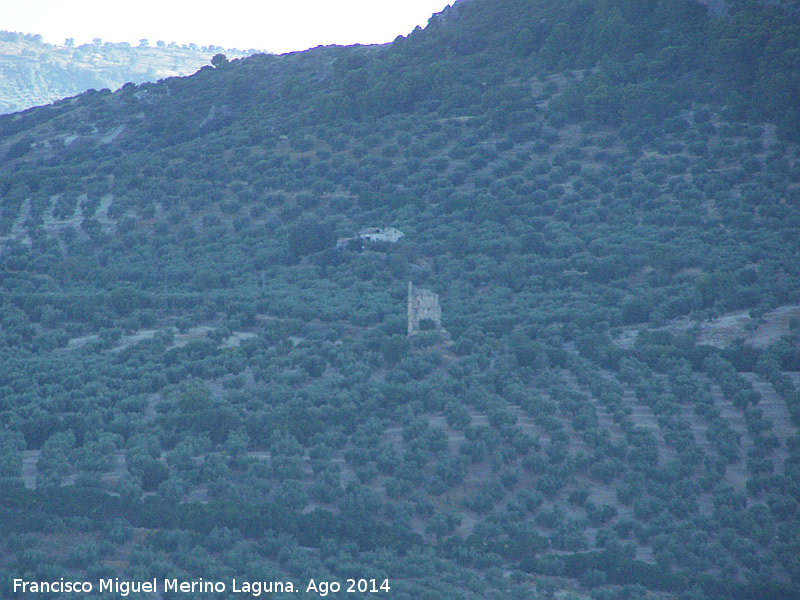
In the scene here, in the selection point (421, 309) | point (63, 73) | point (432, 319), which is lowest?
point (432, 319)

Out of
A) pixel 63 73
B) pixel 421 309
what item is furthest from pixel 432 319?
pixel 63 73

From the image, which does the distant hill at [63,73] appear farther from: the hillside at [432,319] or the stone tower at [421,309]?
the stone tower at [421,309]

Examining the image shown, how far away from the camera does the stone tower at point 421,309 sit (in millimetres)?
31347

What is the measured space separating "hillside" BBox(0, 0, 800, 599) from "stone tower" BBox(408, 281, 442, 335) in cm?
53

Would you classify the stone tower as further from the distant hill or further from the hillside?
the distant hill

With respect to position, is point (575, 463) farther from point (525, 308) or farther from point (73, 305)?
point (73, 305)

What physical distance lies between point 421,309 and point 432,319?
0.46 m

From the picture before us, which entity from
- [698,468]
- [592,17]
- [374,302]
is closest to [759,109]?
[592,17]

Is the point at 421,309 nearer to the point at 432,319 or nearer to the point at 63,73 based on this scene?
the point at 432,319

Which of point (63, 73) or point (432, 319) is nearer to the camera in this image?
point (432, 319)

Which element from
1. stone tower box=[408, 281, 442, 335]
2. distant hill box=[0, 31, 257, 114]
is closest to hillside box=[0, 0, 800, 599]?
stone tower box=[408, 281, 442, 335]

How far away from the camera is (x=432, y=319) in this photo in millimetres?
31672

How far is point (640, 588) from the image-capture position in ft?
60.5

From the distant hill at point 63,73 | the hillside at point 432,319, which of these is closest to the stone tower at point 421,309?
the hillside at point 432,319
